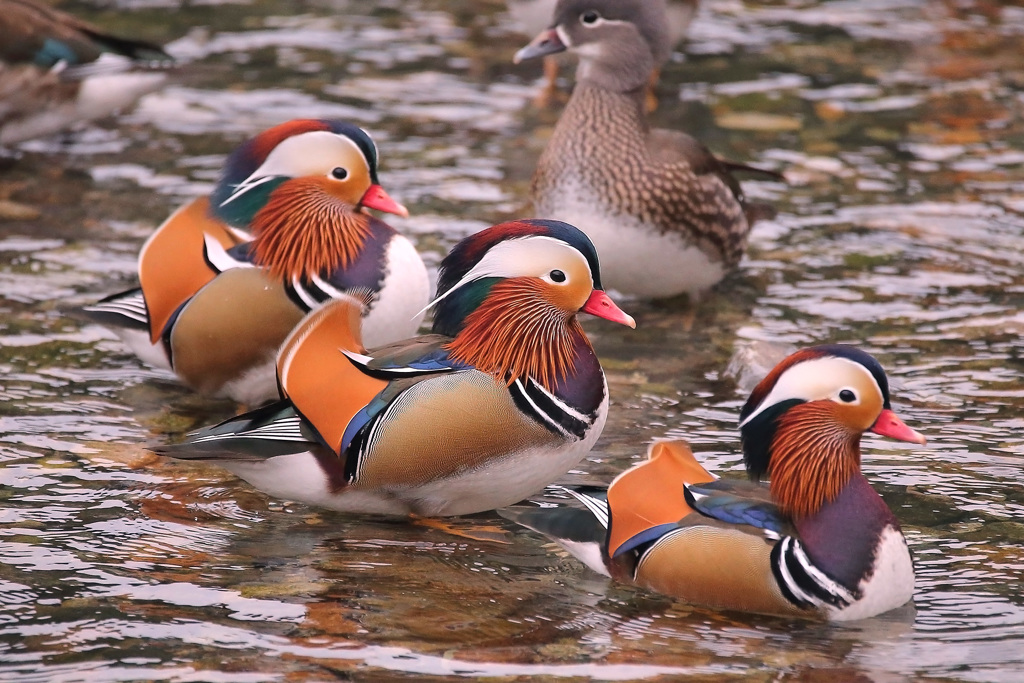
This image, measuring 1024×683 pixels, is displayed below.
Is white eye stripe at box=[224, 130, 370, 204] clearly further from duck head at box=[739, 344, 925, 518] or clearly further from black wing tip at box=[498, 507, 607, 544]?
duck head at box=[739, 344, 925, 518]

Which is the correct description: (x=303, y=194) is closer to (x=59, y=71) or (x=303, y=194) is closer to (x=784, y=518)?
(x=784, y=518)

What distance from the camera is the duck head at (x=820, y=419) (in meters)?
3.59

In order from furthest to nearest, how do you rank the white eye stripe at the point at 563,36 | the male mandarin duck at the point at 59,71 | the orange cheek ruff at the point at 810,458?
the male mandarin duck at the point at 59,71
the white eye stripe at the point at 563,36
the orange cheek ruff at the point at 810,458

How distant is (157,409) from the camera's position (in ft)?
16.1

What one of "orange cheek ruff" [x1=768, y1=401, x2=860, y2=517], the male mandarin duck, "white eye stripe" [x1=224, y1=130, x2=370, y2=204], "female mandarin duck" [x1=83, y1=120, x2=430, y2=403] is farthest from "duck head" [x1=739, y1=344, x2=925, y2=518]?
the male mandarin duck

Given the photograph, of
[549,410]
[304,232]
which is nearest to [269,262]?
[304,232]

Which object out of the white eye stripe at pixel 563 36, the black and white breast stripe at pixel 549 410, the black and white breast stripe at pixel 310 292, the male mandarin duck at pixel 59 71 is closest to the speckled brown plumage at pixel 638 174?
the white eye stripe at pixel 563 36

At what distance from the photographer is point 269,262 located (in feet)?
15.4

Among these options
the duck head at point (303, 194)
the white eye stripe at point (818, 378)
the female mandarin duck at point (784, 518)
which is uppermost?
the duck head at point (303, 194)

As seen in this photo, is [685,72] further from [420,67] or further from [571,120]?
[571,120]

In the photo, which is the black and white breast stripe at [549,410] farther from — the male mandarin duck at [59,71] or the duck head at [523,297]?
the male mandarin duck at [59,71]

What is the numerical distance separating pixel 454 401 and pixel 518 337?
10.5 inches

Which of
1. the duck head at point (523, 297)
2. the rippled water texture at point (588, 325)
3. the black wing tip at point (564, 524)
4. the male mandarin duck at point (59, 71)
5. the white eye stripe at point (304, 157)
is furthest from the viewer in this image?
the male mandarin duck at point (59, 71)

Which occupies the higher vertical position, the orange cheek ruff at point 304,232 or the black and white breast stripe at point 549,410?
the orange cheek ruff at point 304,232
